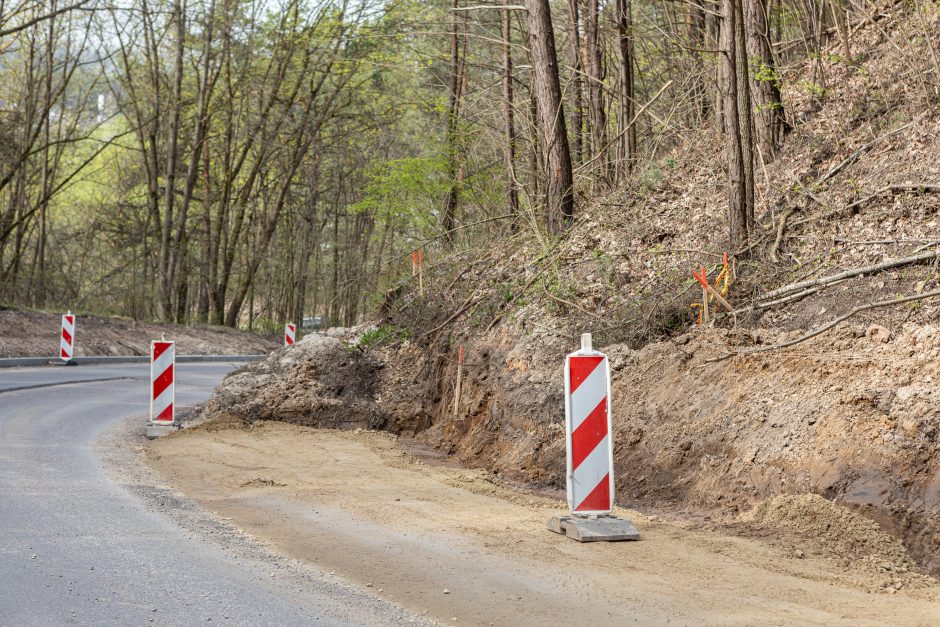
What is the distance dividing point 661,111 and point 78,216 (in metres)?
40.1

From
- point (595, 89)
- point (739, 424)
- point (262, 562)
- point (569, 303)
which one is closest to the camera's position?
point (262, 562)

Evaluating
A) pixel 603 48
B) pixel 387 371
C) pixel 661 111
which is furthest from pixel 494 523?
pixel 603 48

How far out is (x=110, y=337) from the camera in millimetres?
27703

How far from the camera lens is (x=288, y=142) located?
34.6 metres

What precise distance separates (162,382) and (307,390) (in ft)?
7.62

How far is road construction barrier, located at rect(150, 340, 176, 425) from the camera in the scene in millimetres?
12438

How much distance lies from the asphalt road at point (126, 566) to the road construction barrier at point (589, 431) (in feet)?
7.08

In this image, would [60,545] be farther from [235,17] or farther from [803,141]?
[235,17]

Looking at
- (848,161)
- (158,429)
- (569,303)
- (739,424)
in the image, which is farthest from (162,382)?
(848,161)

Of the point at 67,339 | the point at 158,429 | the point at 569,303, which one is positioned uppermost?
the point at 569,303

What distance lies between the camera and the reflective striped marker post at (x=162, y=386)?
40.6 ft

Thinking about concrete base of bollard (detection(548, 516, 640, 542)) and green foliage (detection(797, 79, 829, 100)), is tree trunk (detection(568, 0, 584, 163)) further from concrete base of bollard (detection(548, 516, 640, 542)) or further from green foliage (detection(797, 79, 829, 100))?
concrete base of bollard (detection(548, 516, 640, 542))

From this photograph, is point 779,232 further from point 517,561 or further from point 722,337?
point 517,561

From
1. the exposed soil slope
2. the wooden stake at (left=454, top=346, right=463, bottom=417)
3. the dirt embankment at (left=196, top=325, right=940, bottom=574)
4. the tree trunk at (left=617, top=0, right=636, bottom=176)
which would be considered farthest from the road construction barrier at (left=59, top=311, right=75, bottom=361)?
the tree trunk at (left=617, top=0, right=636, bottom=176)
